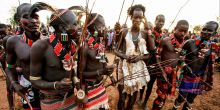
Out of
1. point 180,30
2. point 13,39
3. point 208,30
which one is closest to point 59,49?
point 13,39

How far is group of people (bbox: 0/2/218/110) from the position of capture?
1977 mm

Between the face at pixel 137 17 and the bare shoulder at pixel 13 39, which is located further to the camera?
the face at pixel 137 17

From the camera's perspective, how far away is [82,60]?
5.40ft

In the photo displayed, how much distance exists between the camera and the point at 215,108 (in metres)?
5.49

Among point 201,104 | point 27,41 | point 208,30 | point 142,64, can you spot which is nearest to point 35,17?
point 27,41

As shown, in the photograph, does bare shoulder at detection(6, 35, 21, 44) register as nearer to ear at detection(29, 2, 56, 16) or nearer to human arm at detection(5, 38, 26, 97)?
human arm at detection(5, 38, 26, 97)

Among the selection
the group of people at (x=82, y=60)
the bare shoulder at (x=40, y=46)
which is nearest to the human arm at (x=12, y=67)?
the group of people at (x=82, y=60)

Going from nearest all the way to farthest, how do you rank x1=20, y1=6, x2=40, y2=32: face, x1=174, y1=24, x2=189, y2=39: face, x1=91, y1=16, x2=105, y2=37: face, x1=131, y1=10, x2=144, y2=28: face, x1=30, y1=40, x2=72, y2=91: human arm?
x1=30, y1=40, x2=72, y2=91: human arm → x1=20, y1=6, x2=40, y2=32: face → x1=91, y1=16, x2=105, y2=37: face → x1=131, y1=10, x2=144, y2=28: face → x1=174, y1=24, x2=189, y2=39: face

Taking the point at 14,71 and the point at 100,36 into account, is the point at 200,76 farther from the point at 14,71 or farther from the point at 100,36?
the point at 14,71

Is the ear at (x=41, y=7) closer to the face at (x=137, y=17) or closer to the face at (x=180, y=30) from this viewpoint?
the face at (x=137, y=17)

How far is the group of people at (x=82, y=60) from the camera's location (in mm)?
1977

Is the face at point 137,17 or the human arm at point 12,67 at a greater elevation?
the face at point 137,17

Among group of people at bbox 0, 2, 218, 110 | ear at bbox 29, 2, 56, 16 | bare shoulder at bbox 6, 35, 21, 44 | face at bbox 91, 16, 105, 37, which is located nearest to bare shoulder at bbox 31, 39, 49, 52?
group of people at bbox 0, 2, 218, 110

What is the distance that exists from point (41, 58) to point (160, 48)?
2.91m
